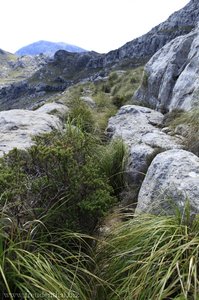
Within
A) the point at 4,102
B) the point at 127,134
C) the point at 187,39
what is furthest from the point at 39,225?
the point at 4,102

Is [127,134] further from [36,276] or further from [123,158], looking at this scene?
[36,276]

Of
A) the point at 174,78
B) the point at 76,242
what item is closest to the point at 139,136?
the point at 76,242

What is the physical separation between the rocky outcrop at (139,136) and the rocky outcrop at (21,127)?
170cm

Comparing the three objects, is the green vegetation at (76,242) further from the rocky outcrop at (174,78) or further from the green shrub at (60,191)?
the rocky outcrop at (174,78)

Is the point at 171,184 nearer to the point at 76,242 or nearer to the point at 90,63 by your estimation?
the point at 76,242

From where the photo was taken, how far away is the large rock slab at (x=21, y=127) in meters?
6.64

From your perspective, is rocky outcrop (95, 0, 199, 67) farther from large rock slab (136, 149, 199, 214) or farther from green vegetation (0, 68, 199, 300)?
green vegetation (0, 68, 199, 300)

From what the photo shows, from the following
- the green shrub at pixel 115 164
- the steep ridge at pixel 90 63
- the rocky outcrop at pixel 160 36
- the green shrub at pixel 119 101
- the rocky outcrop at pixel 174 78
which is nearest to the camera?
the green shrub at pixel 115 164

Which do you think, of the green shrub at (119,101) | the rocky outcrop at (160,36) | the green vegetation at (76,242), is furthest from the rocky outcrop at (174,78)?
the rocky outcrop at (160,36)

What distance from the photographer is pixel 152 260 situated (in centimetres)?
359

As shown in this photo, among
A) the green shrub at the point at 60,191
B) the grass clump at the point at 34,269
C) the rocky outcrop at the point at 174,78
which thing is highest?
the rocky outcrop at the point at 174,78

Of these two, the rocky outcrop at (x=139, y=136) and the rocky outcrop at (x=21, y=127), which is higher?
the rocky outcrop at (x=21, y=127)

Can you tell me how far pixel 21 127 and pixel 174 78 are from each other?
5887 millimetres

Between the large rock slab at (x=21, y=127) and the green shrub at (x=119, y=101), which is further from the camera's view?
the green shrub at (x=119, y=101)
